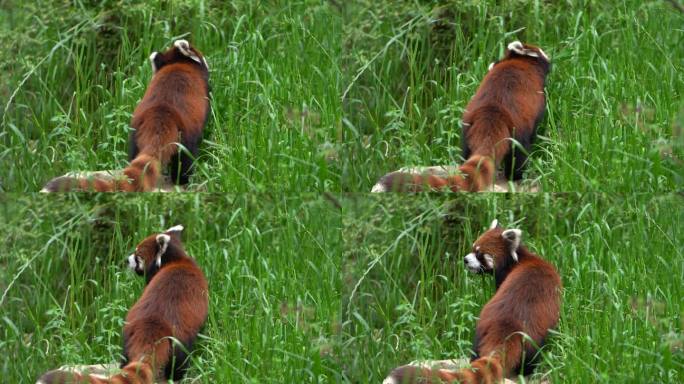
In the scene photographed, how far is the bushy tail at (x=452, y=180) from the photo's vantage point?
5.50 m

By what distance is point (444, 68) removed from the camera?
5695mm

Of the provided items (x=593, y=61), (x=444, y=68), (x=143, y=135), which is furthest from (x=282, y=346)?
(x=593, y=61)

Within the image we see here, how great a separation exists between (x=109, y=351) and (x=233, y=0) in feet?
6.04

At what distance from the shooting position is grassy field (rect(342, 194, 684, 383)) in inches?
218

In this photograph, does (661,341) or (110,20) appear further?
(110,20)

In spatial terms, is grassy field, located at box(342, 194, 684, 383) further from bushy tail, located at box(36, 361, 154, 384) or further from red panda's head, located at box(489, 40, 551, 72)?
bushy tail, located at box(36, 361, 154, 384)

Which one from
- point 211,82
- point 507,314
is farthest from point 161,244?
point 507,314

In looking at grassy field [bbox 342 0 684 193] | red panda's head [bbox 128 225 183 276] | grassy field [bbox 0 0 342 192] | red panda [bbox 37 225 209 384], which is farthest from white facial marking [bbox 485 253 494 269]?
red panda's head [bbox 128 225 183 276]

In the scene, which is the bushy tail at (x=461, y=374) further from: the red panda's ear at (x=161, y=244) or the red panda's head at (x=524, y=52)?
the red panda's head at (x=524, y=52)

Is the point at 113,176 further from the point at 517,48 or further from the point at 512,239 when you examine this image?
the point at 517,48

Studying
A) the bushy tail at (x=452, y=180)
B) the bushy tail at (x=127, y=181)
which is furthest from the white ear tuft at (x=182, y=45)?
the bushy tail at (x=452, y=180)

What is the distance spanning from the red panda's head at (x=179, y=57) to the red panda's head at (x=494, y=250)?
1609 millimetres

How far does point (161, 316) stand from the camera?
552 cm

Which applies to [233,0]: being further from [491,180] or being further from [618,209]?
[618,209]
